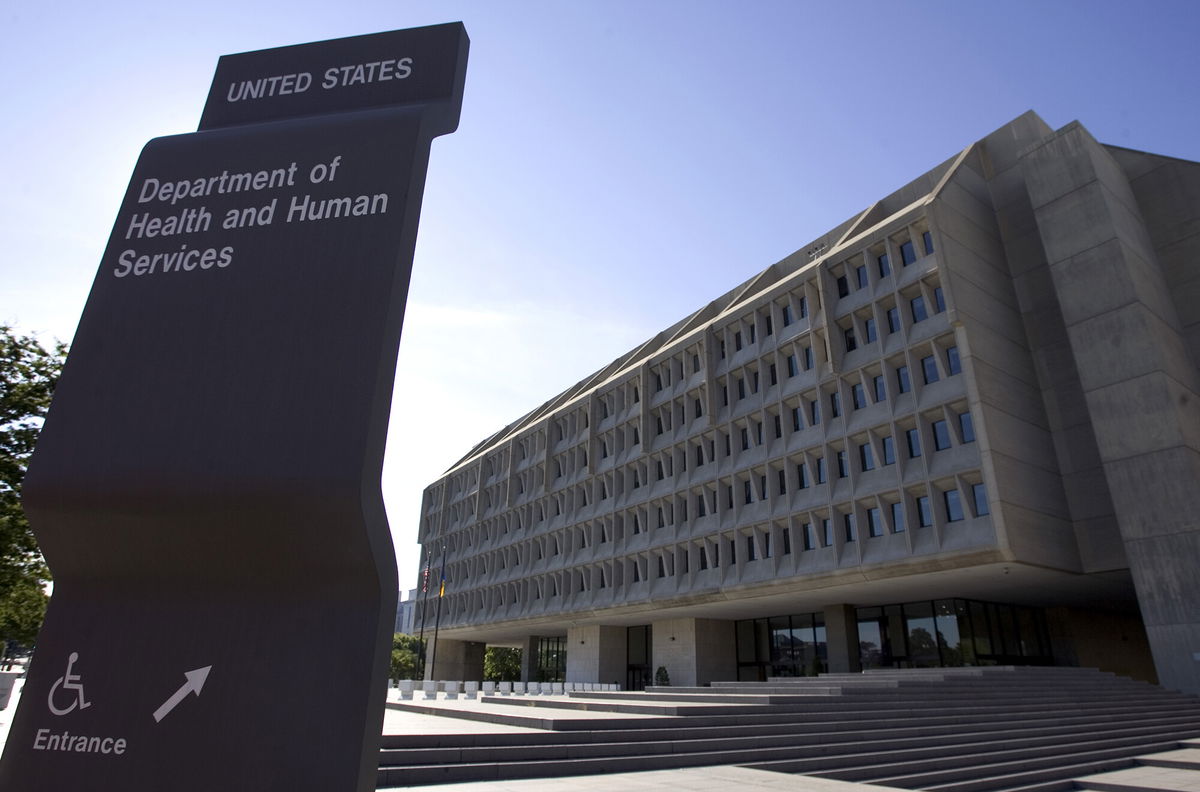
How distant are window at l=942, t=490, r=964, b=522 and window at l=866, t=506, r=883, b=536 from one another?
2.54 m

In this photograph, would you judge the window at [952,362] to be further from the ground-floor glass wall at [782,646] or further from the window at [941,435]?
the ground-floor glass wall at [782,646]

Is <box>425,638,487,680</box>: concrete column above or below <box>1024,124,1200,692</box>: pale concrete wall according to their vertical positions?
below

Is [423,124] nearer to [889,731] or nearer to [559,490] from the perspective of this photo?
[889,731]

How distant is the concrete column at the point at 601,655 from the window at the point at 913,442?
26662 mm

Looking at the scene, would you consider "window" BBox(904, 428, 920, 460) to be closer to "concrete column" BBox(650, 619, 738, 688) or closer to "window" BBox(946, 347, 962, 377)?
"window" BBox(946, 347, 962, 377)

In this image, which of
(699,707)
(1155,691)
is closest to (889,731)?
(699,707)

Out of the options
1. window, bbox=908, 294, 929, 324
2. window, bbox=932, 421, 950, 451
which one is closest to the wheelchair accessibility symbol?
window, bbox=932, 421, 950, 451

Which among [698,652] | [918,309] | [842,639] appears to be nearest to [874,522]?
[842,639]

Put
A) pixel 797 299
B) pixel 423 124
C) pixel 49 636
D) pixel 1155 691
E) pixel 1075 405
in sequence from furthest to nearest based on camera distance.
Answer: pixel 797 299, pixel 1075 405, pixel 1155 691, pixel 423 124, pixel 49 636

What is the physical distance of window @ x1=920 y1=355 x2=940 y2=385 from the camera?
28.4m

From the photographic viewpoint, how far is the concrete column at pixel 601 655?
47.3 metres

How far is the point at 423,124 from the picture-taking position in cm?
519

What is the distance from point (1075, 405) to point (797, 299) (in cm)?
1260

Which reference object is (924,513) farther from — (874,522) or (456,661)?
(456,661)
